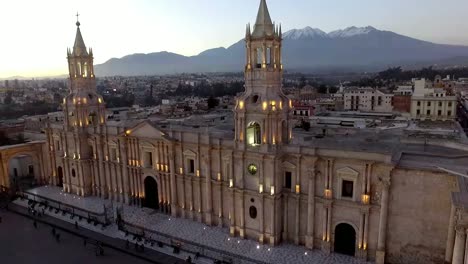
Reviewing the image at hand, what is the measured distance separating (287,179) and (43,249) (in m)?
21.6

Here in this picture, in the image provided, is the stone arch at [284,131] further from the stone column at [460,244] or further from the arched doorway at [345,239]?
the stone column at [460,244]

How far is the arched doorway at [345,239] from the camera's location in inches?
1102

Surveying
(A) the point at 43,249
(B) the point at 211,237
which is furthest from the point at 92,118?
(B) the point at 211,237

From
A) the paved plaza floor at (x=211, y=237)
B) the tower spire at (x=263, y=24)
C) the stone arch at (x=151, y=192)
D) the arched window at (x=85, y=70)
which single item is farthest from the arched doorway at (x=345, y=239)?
the arched window at (x=85, y=70)

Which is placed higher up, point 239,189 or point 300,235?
point 239,189

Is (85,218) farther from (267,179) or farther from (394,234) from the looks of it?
(394,234)

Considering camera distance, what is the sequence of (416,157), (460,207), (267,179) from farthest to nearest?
(267,179), (416,157), (460,207)

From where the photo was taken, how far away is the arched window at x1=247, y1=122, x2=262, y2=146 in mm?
30258

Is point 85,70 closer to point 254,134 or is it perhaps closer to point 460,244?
point 254,134

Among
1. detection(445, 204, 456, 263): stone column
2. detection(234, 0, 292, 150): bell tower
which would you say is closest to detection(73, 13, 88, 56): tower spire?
detection(234, 0, 292, 150): bell tower

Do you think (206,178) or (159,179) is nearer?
(206,178)

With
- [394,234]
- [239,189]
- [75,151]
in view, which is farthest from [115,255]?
[394,234]

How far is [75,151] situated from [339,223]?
102 ft

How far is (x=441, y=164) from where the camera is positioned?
25078mm
